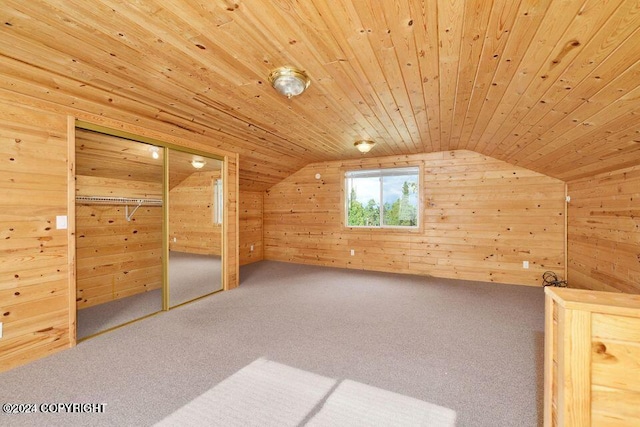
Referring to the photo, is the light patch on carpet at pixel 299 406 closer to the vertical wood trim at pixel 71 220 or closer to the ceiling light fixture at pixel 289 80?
the vertical wood trim at pixel 71 220

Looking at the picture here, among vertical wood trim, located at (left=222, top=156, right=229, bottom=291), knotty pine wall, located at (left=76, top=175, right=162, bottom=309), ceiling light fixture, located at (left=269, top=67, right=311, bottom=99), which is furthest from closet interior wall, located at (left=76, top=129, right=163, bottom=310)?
ceiling light fixture, located at (left=269, top=67, right=311, bottom=99)

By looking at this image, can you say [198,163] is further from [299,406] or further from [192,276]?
[299,406]

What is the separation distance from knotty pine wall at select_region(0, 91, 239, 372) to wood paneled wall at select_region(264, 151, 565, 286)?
3817 millimetres

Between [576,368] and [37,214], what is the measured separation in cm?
331

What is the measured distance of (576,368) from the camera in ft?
3.07

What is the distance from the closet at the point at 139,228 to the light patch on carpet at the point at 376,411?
236 cm

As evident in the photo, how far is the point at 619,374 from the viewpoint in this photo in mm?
907

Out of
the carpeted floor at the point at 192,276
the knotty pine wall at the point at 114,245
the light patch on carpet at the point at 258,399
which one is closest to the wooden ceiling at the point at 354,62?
the knotty pine wall at the point at 114,245

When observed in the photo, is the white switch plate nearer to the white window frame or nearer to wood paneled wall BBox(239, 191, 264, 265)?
wood paneled wall BBox(239, 191, 264, 265)

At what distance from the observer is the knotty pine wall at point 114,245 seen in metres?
3.25

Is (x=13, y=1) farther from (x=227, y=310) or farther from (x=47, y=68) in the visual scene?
(x=227, y=310)

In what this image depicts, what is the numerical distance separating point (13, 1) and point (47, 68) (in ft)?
2.23

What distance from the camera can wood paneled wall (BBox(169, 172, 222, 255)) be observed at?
3.77 m

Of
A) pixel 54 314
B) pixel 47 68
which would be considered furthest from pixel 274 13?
pixel 54 314
